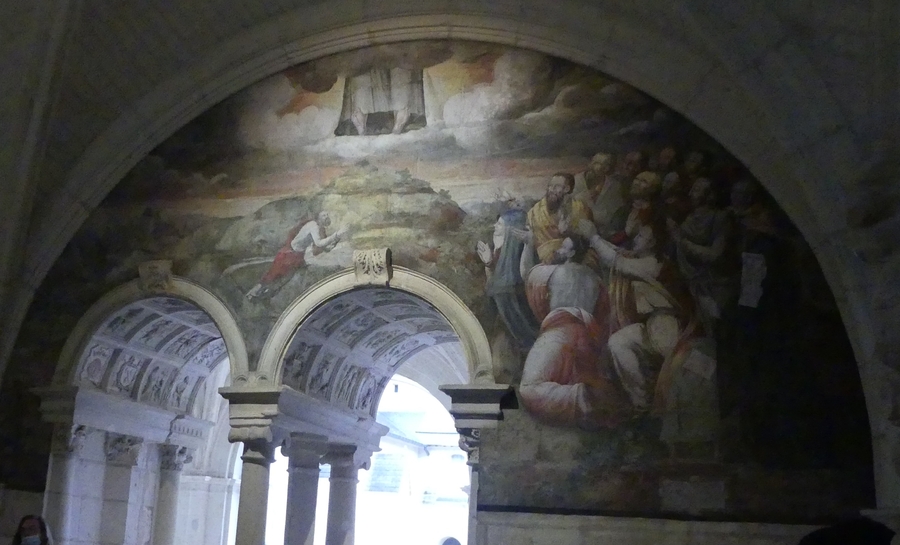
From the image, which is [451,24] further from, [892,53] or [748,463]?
[748,463]

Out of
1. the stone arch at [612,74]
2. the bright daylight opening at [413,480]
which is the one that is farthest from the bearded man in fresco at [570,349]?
the bright daylight opening at [413,480]

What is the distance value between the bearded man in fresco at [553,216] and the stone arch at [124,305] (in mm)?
Answer: 3061

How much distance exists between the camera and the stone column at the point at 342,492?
37.6 ft

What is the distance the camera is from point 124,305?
9.84m

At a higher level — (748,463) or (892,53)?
(892,53)

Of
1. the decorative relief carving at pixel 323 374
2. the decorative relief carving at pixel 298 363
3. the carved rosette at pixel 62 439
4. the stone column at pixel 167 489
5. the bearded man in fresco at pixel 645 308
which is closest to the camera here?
the bearded man in fresco at pixel 645 308

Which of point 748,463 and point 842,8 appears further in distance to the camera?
point 748,463

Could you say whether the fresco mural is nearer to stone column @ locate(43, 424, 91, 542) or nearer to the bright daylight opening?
stone column @ locate(43, 424, 91, 542)

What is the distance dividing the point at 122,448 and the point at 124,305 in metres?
2.24

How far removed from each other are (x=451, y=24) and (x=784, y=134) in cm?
348

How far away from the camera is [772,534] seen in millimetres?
7430

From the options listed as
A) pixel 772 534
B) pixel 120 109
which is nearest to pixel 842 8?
pixel 772 534

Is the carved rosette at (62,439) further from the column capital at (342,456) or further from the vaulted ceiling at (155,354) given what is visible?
the column capital at (342,456)

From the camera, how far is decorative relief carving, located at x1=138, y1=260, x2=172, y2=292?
9656 mm
